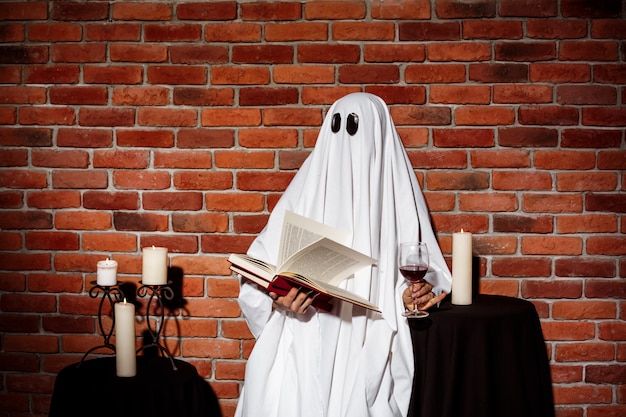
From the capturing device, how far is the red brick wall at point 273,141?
97.9 inches

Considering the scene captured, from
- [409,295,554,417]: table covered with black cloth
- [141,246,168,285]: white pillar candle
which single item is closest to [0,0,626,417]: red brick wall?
[141,246,168,285]: white pillar candle

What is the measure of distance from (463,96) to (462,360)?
1121 mm

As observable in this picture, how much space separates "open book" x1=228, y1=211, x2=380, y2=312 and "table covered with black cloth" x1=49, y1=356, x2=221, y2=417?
1.70ft

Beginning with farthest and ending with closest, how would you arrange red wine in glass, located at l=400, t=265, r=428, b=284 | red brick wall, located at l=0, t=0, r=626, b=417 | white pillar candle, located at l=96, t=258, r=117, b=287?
red brick wall, located at l=0, t=0, r=626, b=417 → white pillar candle, located at l=96, t=258, r=117, b=287 → red wine in glass, located at l=400, t=265, r=428, b=284

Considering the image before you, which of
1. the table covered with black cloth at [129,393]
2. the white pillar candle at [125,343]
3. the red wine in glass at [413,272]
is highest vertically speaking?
the red wine in glass at [413,272]

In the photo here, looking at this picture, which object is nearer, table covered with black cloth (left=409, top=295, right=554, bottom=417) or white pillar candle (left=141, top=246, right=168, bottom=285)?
table covered with black cloth (left=409, top=295, right=554, bottom=417)

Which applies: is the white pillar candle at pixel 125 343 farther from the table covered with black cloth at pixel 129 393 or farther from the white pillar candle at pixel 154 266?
the white pillar candle at pixel 154 266

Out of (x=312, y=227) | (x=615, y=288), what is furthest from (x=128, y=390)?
(x=615, y=288)

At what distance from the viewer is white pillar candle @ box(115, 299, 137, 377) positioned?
2084mm

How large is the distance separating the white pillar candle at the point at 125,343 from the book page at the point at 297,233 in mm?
629

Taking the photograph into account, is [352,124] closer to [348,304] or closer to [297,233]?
[297,233]

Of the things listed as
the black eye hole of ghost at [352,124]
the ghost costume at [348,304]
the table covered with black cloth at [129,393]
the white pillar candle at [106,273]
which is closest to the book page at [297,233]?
the ghost costume at [348,304]

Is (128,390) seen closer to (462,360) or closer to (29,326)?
(29,326)

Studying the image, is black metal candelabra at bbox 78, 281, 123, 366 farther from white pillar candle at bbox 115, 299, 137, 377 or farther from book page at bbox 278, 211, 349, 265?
book page at bbox 278, 211, 349, 265
